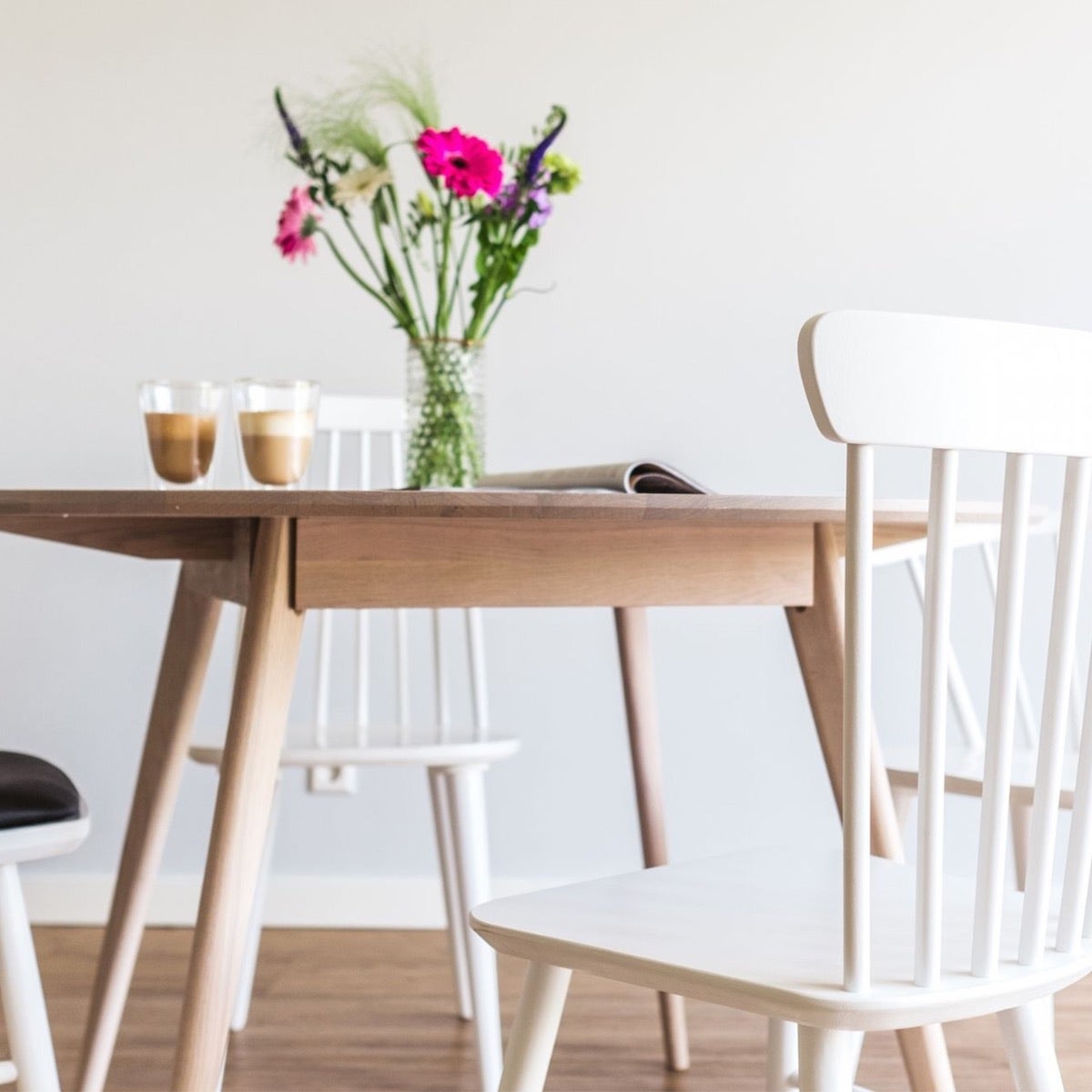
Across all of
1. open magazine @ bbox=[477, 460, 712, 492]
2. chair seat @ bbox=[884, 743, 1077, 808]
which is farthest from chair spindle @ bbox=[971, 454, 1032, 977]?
chair seat @ bbox=[884, 743, 1077, 808]

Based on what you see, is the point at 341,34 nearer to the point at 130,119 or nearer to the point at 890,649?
the point at 130,119

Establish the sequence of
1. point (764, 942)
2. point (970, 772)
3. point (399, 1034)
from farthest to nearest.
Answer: point (399, 1034) → point (970, 772) → point (764, 942)

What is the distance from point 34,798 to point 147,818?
374 mm

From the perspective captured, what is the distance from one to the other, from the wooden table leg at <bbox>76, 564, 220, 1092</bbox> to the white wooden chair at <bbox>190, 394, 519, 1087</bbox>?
0.12m

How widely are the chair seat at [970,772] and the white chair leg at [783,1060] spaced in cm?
32

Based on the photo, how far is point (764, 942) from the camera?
86cm

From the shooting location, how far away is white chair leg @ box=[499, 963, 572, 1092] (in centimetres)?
89

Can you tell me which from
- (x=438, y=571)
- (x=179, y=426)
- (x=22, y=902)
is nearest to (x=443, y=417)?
(x=179, y=426)

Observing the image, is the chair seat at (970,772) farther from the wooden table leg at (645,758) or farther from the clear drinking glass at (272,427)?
the clear drinking glass at (272,427)

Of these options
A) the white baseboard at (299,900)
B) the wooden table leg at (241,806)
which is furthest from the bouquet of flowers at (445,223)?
the white baseboard at (299,900)

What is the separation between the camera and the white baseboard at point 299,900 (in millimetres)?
2451

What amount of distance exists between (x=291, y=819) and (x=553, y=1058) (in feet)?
2.77

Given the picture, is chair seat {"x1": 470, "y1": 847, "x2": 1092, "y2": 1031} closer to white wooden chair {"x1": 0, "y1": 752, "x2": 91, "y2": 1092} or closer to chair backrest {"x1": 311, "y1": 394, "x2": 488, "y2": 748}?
white wooden chair {"x1": 0, "y1": 752, "x2": 91, "y2": 1092}

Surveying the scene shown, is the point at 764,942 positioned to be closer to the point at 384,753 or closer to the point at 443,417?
the point at 443,417
